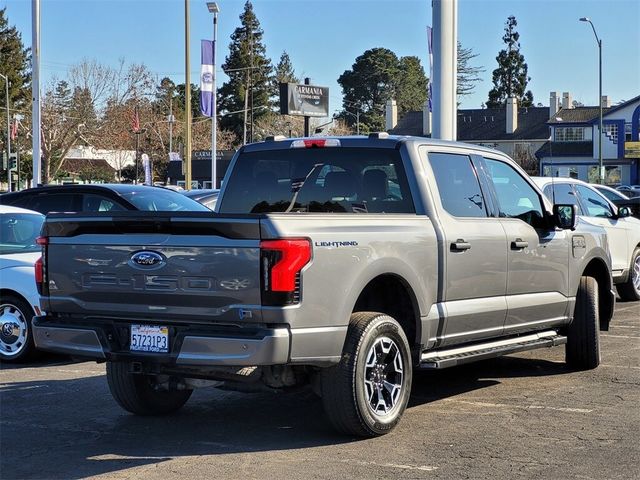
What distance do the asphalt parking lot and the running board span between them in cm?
39

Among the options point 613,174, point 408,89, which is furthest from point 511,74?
point 613,174

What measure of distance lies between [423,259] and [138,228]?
200 cm

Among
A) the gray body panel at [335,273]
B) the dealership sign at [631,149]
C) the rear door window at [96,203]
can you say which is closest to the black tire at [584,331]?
the gray body panel at [335,273]

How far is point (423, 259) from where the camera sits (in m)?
6.35

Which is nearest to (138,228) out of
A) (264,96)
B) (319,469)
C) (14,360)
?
(319,469)

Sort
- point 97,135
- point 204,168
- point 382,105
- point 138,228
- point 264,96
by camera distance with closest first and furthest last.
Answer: point 138,228 → point 97,135 → point 204,168 → point 264,96 → point 382,105

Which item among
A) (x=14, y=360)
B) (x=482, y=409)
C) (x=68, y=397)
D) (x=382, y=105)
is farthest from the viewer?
(x=382, y=105)

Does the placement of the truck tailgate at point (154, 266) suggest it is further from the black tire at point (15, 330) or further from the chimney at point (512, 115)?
the chimney at point (512, 115)

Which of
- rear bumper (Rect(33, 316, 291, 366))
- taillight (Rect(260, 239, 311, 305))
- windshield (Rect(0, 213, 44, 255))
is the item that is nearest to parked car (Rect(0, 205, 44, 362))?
windshield (Rect(0, 213, 44, 255))

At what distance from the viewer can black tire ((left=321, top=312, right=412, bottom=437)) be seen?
5.72 metres

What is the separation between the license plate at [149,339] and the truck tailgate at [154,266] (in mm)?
79

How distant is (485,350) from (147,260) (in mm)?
2856

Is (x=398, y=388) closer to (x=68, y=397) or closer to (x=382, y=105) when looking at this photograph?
(x=68, y=397)

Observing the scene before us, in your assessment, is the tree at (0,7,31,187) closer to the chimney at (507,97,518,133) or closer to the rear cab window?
the chimney at (507,97,518,133)
